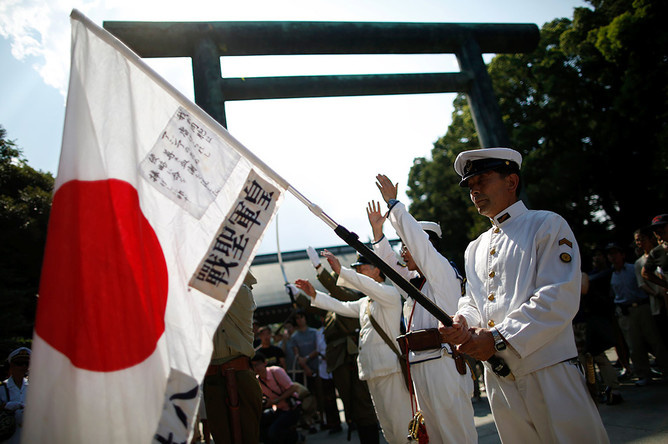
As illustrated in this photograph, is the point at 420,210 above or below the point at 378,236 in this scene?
above

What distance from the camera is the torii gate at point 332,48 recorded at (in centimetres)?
448

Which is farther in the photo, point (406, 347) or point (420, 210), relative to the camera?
point (420, 210)

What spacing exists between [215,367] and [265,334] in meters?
4.66

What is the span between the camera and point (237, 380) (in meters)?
4.03

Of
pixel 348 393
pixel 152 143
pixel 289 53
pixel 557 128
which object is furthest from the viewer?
pixel 557 128

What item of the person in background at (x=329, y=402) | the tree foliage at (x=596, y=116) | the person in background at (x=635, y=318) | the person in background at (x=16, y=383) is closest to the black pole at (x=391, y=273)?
the person in background at (x=16, y=383)

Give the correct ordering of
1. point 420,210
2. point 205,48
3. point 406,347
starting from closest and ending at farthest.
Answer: point 406,347 → point 205,48 → point 420,210

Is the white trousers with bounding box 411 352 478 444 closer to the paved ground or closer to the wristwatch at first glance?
the wristwatch

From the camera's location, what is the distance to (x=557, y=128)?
1952 centimetres

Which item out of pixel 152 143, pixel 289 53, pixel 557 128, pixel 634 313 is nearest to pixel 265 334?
pixel 289 53

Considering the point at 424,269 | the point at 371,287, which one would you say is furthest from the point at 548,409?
the point at 371,287

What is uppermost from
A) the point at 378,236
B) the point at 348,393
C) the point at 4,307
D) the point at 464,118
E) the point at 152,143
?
the point at 464,118

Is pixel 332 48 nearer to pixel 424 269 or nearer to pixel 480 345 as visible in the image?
pixel 424 269

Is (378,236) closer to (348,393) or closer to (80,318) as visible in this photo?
(80,318)
